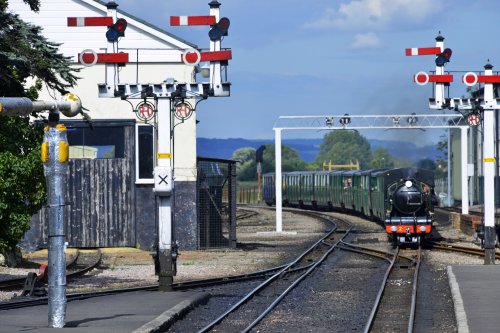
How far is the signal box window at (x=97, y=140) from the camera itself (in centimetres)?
3475

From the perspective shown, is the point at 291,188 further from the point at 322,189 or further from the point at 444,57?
the point at 444,57

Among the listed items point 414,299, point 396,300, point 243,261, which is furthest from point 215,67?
point 243,261

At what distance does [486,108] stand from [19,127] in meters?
11.5

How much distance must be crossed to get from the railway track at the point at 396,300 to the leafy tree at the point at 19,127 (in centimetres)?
711

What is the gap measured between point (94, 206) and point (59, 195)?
19.4 m

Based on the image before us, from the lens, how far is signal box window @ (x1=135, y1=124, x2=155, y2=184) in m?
34.4

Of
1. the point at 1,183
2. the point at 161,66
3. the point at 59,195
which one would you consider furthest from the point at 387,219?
the point at 59,195

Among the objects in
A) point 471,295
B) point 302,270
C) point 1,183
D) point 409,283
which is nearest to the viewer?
point 471,295

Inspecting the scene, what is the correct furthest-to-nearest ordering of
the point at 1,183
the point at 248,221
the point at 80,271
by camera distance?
the point at 248,221 < the point at 80,271 < the point at 1,183

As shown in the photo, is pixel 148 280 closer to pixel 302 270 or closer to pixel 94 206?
pixel 302 270

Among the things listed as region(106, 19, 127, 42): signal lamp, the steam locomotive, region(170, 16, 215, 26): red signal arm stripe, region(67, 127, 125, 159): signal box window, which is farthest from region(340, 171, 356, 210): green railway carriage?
region(170, 16, 215, 26): red signal arm stripe

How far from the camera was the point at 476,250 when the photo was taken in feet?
Answer: 106

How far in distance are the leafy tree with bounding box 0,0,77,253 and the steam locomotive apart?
16.5 m

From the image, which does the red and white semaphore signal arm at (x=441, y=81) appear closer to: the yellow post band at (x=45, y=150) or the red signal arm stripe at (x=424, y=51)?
the red signal arm stripe at (x=424, y=51)
